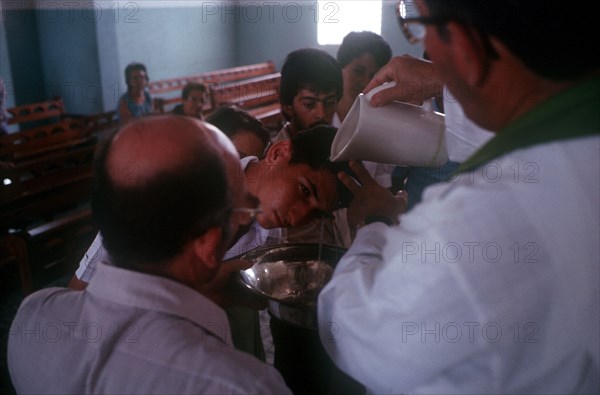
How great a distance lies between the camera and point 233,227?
97 centimetres

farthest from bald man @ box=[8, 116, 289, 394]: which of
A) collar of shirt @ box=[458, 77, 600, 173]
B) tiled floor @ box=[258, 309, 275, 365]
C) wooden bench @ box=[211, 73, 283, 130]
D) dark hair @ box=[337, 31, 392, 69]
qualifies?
wooden bench @ box=[211, 73, 283, 130]

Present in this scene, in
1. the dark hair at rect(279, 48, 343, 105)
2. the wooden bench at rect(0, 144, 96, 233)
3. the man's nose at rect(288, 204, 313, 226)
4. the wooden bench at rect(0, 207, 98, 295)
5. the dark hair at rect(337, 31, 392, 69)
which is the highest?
the dark hair at rect(337, 31, 392, 69)

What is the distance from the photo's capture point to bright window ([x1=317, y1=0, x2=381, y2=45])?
8.77 m

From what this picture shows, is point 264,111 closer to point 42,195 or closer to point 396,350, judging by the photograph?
point 42,195

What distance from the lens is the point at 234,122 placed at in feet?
7.52

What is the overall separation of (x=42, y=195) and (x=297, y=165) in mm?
2475

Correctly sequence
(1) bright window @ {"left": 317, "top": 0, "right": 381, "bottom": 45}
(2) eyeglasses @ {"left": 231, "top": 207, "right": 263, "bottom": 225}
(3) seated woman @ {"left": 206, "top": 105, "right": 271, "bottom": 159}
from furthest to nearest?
(1) bright window @ {"left": 317, "top": 0, "right": 381, "bottom": 45} → (3) seated woman @ {"left": 206, "top": 105, "right": 271, "bottom": 159} → (2) eyeglasses @ {"left": 231, "top": 207, "right": 263, "bottom": 225}

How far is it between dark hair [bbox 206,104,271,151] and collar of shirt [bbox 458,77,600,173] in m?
1.60

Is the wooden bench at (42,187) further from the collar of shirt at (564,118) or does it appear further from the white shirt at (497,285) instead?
the collar of shirt at (564,118)

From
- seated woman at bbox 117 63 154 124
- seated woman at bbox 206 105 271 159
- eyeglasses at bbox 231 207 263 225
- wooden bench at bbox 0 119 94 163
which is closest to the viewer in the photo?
eyeglasses at bbox 231 207 263 225

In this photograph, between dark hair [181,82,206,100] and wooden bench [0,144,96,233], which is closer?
wooden bench [0,144,96,233]

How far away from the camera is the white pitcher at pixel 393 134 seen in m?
1.41

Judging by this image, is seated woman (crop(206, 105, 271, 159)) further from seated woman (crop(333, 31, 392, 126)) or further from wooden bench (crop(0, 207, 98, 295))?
wooden bench (crop(0, 207, 98, 295))

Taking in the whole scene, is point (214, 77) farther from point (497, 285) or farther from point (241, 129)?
point (497, 285)
